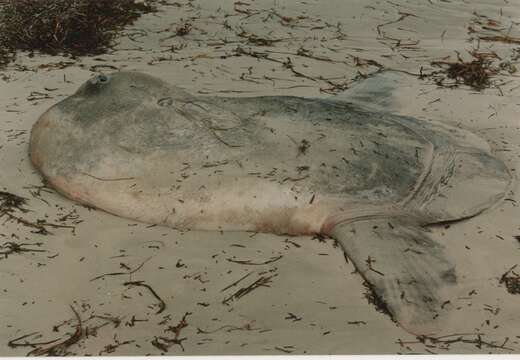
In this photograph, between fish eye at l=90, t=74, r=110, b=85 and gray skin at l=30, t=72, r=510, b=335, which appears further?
fish eye at l=90, t=74, r=110, b=85

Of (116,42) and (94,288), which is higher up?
(116,42)

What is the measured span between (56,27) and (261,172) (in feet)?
11.0

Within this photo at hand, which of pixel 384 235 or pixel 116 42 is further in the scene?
pixel 116 42

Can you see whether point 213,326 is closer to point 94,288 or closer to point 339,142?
point 94,288

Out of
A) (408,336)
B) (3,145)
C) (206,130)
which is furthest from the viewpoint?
(3,145)

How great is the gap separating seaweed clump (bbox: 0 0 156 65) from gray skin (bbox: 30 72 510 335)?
2.20 meters

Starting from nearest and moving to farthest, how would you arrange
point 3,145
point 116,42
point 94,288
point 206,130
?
point 94,288 < point 206,130 < point 3,145 < point 116,42

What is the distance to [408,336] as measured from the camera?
8.45 feet

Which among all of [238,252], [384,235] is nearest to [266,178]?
[238,252]

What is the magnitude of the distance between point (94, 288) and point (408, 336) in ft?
4.60

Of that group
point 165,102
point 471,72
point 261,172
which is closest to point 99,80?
point 165,102

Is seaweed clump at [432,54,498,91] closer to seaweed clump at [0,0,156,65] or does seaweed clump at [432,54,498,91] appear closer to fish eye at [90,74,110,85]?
fish eye at [90,74,110,85]

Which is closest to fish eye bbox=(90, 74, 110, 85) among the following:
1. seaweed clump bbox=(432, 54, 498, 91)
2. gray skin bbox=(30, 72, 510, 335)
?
gray skin bbox=(30, 72, 510, 335)

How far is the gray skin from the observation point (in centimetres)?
316
